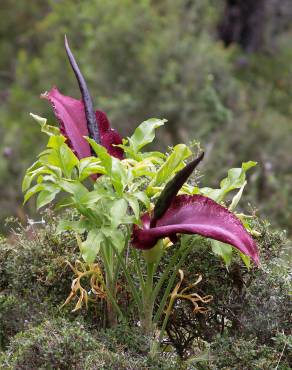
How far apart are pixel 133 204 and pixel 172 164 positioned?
19cm

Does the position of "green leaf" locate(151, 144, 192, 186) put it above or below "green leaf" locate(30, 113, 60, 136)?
below

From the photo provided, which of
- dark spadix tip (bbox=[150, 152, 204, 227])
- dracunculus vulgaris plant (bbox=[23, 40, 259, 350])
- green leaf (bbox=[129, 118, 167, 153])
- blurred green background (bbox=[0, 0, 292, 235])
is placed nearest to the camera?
dark spadix tip (bbox=[150, 152, 204, 227])

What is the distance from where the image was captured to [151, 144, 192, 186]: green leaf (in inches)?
82.4

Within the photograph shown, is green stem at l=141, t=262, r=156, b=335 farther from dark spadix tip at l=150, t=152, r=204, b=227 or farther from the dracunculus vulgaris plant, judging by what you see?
dark spadix tip at l=150, t=152, r=204, b=227

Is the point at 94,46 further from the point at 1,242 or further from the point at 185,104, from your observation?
the point at 1,242

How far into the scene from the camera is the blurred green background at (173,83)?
29.4 feet

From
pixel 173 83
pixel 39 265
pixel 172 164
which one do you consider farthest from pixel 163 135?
pixel 172 164

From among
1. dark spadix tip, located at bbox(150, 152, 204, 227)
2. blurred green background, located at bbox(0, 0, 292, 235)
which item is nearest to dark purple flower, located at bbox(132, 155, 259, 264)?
dark spadix tip, located at bbox(150, 152, 204, 227)

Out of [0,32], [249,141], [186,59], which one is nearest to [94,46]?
[186,59]

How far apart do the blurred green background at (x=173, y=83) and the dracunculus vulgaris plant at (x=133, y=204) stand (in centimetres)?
488

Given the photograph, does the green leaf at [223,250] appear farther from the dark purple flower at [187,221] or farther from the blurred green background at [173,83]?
the blurred green background at [173,83]

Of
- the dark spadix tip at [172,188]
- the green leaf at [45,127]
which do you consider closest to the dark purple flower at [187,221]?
the dark spadix tip at [172,188]

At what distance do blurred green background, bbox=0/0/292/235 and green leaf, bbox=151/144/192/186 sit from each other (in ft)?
16.5

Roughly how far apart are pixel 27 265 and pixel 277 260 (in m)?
0.78
